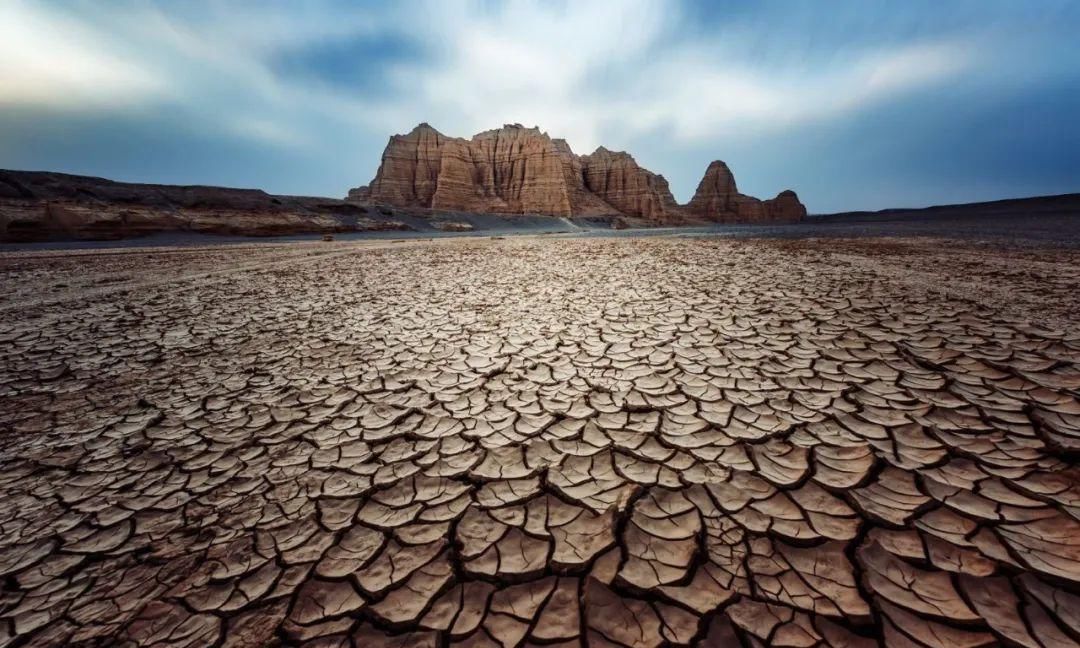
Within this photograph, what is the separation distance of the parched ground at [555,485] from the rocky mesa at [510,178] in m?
51.9

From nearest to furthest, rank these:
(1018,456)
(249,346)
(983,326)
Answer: (1018,456) → (983,326) → (249,346)

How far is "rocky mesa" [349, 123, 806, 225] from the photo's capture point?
53.9 meters

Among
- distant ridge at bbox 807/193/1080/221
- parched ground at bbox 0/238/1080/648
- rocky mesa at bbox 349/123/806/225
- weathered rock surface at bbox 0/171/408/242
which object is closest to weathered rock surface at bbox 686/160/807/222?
rocky mesa at bbox 349/123/806/225

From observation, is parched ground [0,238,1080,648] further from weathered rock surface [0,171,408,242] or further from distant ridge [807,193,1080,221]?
distant ridge [807,193,1080,221]

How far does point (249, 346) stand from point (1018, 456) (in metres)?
5.41

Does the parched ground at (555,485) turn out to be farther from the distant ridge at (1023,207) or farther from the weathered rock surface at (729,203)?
the weathered rock surface at (729,203)

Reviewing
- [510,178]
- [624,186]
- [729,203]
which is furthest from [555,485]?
[729,203]

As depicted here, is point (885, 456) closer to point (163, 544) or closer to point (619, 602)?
point (619, 602)

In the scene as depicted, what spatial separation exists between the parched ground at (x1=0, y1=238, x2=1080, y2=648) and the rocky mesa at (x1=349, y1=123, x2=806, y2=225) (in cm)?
5190

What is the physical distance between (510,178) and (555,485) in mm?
61028

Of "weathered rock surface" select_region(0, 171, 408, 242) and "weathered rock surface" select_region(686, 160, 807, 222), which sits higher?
"weathered rock surface" select_region(686, 160, 807, 222)

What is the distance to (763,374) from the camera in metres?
2.70

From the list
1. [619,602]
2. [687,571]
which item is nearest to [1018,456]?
[687,571]

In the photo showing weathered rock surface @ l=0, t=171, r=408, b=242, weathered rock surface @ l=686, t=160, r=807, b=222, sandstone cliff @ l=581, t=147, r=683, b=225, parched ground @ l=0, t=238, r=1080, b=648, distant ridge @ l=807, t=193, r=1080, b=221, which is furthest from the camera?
weathered rock surface @ l=686, t=160, r=807, b=222
